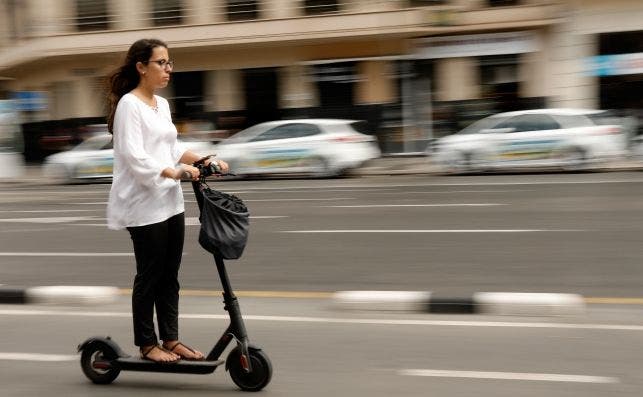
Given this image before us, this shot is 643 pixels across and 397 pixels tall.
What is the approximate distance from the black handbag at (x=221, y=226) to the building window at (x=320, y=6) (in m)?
24.5

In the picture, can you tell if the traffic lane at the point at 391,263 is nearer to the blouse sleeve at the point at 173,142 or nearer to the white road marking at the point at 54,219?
the white road marking at the point at 54,219

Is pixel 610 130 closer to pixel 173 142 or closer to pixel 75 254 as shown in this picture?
pixel 75 254

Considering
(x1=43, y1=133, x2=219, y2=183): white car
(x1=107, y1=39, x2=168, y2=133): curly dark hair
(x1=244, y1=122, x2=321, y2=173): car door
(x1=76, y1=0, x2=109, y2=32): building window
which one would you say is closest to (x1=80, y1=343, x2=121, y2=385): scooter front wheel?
(x1=107, y1=39, x2=168, y2=133): curly dark hair

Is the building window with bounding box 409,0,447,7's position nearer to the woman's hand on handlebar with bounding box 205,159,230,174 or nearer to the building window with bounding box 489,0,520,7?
the building window with bounding box 489,0,520,7

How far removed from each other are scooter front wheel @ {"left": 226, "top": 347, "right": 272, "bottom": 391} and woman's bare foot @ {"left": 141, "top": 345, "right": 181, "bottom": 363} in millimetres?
286

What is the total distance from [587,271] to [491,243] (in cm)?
175

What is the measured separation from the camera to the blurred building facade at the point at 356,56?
1021 inches

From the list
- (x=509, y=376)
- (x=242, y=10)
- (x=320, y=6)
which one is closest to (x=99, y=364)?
(x=509, y=376)

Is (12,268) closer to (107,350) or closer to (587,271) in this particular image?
(107,350)

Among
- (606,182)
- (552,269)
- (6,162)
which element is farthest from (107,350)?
(6,162)

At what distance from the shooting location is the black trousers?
4.56 metres

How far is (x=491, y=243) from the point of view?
9539 mm

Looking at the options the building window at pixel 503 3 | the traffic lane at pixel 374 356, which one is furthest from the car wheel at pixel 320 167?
the traffic lane at pixel 374 356

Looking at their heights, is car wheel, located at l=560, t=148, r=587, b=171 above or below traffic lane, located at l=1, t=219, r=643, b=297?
below
